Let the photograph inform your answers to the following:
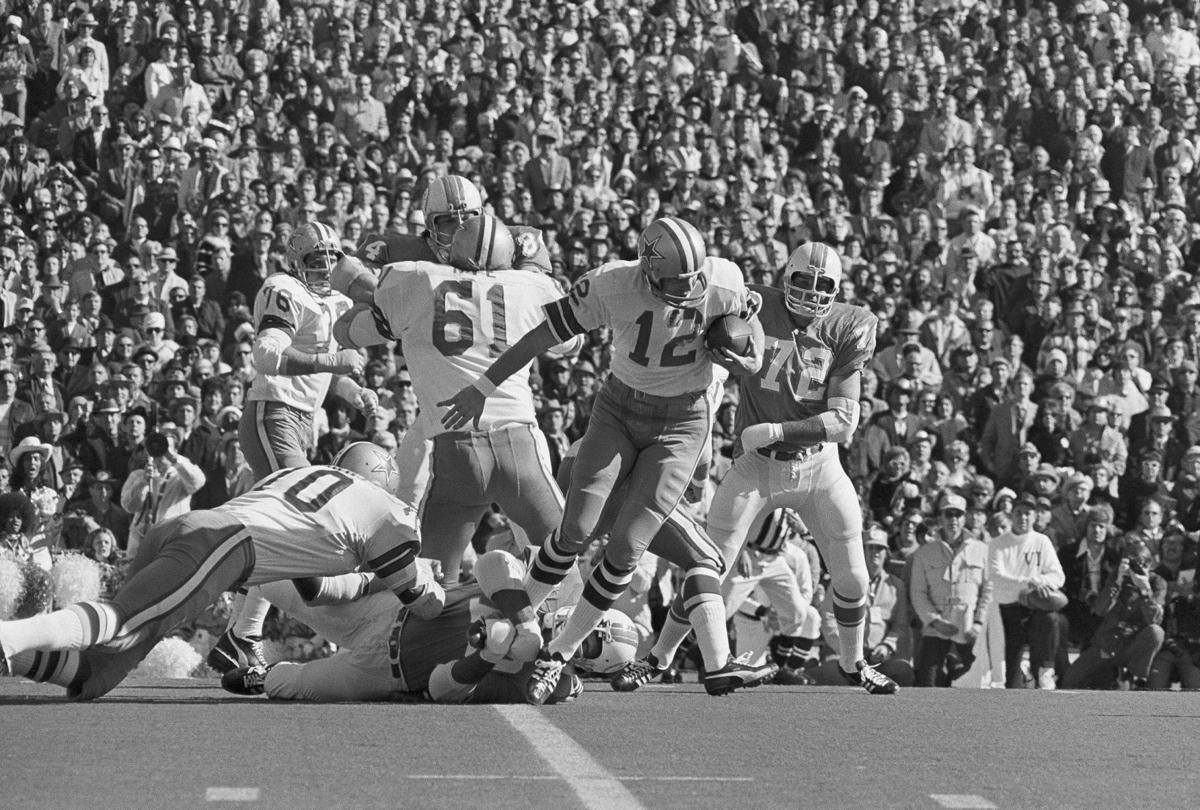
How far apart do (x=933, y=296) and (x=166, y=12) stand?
22.0ft

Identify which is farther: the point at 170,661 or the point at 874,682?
the point at 170,661

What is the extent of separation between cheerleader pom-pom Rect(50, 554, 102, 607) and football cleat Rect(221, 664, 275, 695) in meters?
2.59

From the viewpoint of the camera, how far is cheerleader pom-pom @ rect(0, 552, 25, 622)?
977cm

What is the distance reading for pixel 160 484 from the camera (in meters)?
12.2

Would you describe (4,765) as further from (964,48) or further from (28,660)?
(964,48)

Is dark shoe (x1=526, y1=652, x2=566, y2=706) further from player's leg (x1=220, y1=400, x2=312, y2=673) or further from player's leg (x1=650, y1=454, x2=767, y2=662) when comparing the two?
player's leg (x1=220, y1=400, x2=312, y2=673)

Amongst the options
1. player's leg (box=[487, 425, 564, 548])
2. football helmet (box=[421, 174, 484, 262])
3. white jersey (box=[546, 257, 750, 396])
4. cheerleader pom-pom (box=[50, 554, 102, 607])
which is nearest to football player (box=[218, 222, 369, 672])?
football helmet (box=[421, 174, 484, 262])

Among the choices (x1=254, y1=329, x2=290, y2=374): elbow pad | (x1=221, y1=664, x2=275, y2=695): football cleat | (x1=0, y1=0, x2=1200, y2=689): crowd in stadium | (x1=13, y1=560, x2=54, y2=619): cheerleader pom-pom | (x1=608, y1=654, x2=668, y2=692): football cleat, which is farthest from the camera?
(x1=0, y1=0, x2=1200, y2=689): crowd in stadium

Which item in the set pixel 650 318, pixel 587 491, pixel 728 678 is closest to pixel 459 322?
pixel 650 318

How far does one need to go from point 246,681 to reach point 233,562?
117 centimetres

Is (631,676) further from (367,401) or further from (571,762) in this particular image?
(571,762)

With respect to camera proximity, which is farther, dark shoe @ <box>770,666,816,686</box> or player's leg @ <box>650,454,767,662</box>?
dark shoe @ <box>770,666,816,686</box>

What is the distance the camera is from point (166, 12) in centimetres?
1688

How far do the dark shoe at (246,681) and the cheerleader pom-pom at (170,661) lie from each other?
6.63ft
